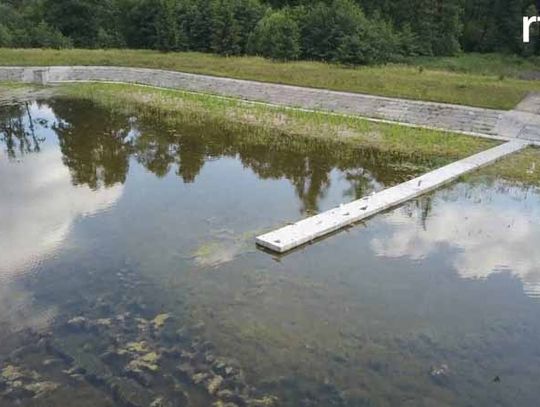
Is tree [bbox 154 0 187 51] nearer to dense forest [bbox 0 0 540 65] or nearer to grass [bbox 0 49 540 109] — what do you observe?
dense forest [bbox 0 0 540 65]

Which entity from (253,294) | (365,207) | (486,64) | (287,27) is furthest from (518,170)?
(486,64)

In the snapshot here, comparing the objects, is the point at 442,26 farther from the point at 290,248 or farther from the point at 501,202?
the point at 290,248

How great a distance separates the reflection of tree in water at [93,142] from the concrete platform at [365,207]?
530cm

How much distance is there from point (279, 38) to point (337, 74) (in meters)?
6.48

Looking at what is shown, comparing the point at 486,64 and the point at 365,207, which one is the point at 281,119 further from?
the point at 486,64

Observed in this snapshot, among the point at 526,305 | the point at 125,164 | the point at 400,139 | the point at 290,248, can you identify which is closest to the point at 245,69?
the point at 400,139

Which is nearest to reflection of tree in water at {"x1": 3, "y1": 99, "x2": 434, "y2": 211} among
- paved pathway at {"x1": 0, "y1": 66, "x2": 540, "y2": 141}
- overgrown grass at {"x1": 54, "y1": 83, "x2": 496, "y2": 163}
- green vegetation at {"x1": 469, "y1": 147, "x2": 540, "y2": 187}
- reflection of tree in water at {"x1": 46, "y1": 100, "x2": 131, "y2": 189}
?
reflection of tree in water at {"x1": 46, "y1": 100, "x2": 131, "y2": 189}

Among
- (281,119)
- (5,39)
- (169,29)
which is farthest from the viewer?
(5,39)

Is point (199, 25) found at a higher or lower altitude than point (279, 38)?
higher

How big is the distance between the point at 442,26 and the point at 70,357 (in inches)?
1626

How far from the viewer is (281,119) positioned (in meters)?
20.8

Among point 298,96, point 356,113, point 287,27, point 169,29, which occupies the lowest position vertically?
point 356,113

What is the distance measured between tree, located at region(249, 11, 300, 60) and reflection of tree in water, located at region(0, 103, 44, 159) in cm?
1336

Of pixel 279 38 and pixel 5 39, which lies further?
pixel 5 39
